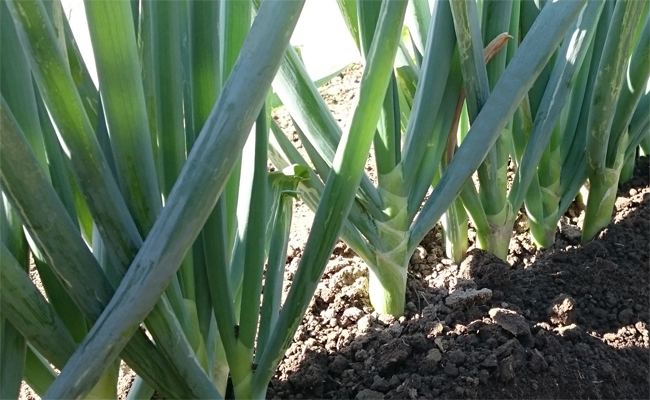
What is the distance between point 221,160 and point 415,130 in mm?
442

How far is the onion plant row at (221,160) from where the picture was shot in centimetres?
64

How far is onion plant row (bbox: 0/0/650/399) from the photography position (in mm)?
645

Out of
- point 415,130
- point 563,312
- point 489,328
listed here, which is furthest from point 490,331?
point 415,130

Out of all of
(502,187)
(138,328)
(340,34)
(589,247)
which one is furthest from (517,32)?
(340,34)

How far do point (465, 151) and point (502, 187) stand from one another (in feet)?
0.80

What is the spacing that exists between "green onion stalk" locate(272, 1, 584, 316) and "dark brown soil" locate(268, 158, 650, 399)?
89mm

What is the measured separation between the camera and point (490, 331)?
1055 millimetres

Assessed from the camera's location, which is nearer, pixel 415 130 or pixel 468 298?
Result: pixel 415 130

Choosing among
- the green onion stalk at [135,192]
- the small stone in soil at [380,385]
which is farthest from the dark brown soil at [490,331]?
the green onion stalk at [135,192]

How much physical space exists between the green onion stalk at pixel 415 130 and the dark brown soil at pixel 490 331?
9cm

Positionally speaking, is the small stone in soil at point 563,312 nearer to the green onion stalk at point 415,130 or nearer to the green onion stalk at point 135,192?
the green onion stalk at point 415,130

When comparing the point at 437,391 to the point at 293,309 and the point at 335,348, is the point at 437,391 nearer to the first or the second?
the point at 335,348

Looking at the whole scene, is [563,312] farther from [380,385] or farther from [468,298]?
[380,385]

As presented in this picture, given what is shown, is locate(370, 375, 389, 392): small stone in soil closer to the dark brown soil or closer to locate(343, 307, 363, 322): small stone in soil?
the dark brown soil
